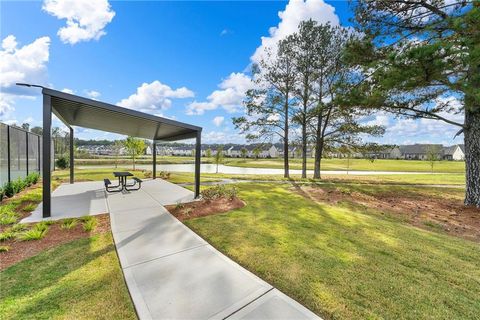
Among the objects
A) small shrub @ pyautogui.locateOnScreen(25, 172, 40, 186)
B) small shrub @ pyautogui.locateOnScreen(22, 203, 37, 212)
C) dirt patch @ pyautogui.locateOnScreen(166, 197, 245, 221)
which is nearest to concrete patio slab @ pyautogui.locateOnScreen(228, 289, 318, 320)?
dirt patch @ pyautogui.locateOnScreen(166, 197, 245, 221)

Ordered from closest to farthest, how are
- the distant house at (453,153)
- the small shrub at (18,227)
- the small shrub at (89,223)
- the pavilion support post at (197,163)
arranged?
the small shrub at (18,227), the small shrub at (89,223), the pavilion support post at (197,163), the distant house at (453,153)

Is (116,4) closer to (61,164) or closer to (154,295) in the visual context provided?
(154,295)

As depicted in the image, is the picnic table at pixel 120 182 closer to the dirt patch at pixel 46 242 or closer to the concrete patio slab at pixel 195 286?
the dirt patch at pixel 46 242

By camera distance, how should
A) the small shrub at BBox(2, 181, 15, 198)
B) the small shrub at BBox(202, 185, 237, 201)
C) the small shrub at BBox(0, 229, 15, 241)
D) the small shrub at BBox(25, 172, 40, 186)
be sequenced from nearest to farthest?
the small shrub at BBox(0, 229, 15, 241), the small shrub at BBox(2, 181, 15, 198), the small shrub at BBox(202, 185, 237, 201), the small shrub at BBox(25, 172, 40, 186)

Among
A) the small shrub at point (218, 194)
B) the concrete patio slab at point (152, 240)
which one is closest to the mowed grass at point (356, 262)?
the concrete patio slab at point (152, 240)

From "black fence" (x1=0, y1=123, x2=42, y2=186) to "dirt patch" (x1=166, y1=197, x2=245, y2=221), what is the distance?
275 inches

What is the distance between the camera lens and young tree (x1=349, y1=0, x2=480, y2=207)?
5.64m

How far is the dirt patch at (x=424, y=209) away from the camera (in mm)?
5844

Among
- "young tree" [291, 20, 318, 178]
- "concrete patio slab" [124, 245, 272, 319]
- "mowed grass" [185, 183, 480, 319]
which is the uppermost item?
"young tree" [291, 20, 318, 178]

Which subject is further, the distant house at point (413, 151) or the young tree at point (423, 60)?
the distant house at point (413, 151)

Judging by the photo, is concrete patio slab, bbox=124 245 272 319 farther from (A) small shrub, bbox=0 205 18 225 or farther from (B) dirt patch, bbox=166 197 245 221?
(A) small shrub, bbox=0 205 18 225

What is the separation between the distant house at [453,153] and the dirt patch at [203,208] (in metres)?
103

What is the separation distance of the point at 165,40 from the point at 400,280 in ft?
48.5

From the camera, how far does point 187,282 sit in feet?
9.51
